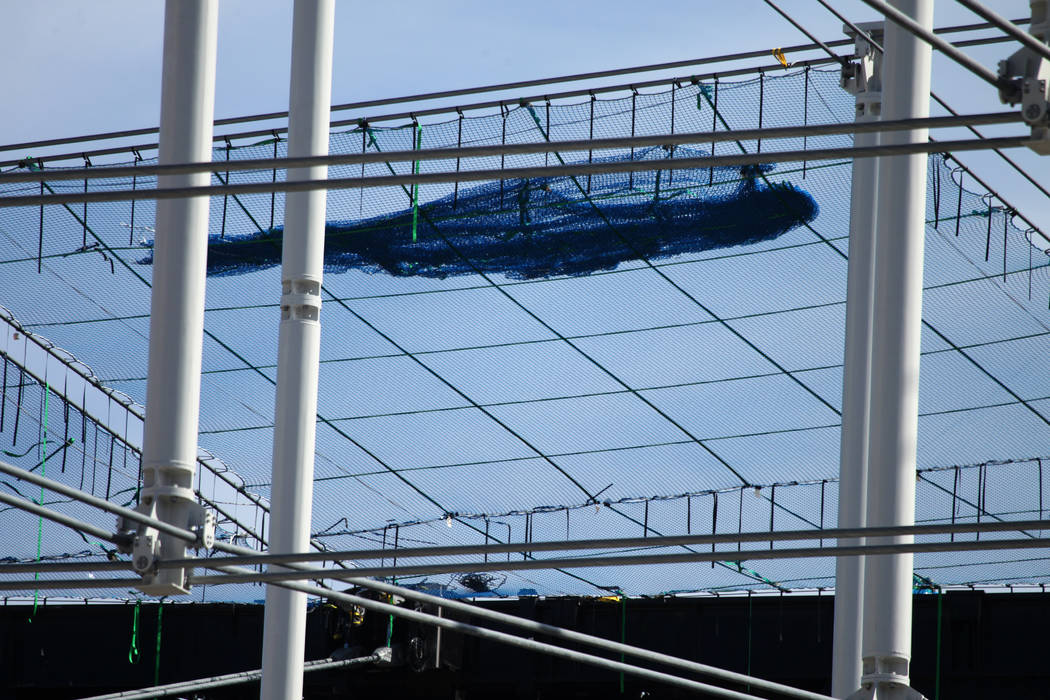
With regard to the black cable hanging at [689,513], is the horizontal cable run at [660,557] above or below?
below

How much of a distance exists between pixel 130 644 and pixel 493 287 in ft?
24.1

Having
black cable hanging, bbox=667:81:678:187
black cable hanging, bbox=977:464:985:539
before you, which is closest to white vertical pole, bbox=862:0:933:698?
black cable hanging, bbox=667:81:678:187

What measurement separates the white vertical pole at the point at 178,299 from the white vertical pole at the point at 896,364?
2.80 m

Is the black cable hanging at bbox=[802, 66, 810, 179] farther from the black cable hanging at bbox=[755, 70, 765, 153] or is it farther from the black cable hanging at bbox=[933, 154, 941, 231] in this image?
the black cable hanging at bbox=[933, 154, 941, 231]

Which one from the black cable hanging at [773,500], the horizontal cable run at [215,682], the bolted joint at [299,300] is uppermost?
the bolted joint at [299,300]

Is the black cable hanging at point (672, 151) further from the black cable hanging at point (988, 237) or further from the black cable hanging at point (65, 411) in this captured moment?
the black cable hanging at point (65, 411)

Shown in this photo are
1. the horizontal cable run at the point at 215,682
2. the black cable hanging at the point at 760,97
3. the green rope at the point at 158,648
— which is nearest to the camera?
the black cable hanging at the point at 760,97

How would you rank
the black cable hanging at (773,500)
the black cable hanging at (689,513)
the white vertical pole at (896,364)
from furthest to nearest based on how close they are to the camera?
the black cable hanging at (689,513)
the black cable hanging at (773,500)
the white vertical pole at (896,364)

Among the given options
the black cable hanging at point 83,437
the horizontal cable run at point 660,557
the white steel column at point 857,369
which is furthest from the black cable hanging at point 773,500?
the horizontal cable run at point 660,557

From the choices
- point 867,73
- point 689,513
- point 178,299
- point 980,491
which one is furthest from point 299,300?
point 980,491

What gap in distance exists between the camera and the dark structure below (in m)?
14.6

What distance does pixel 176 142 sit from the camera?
5.07 meters

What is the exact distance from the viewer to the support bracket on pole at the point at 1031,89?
13.7 ft

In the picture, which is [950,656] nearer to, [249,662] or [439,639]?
[439,639]
